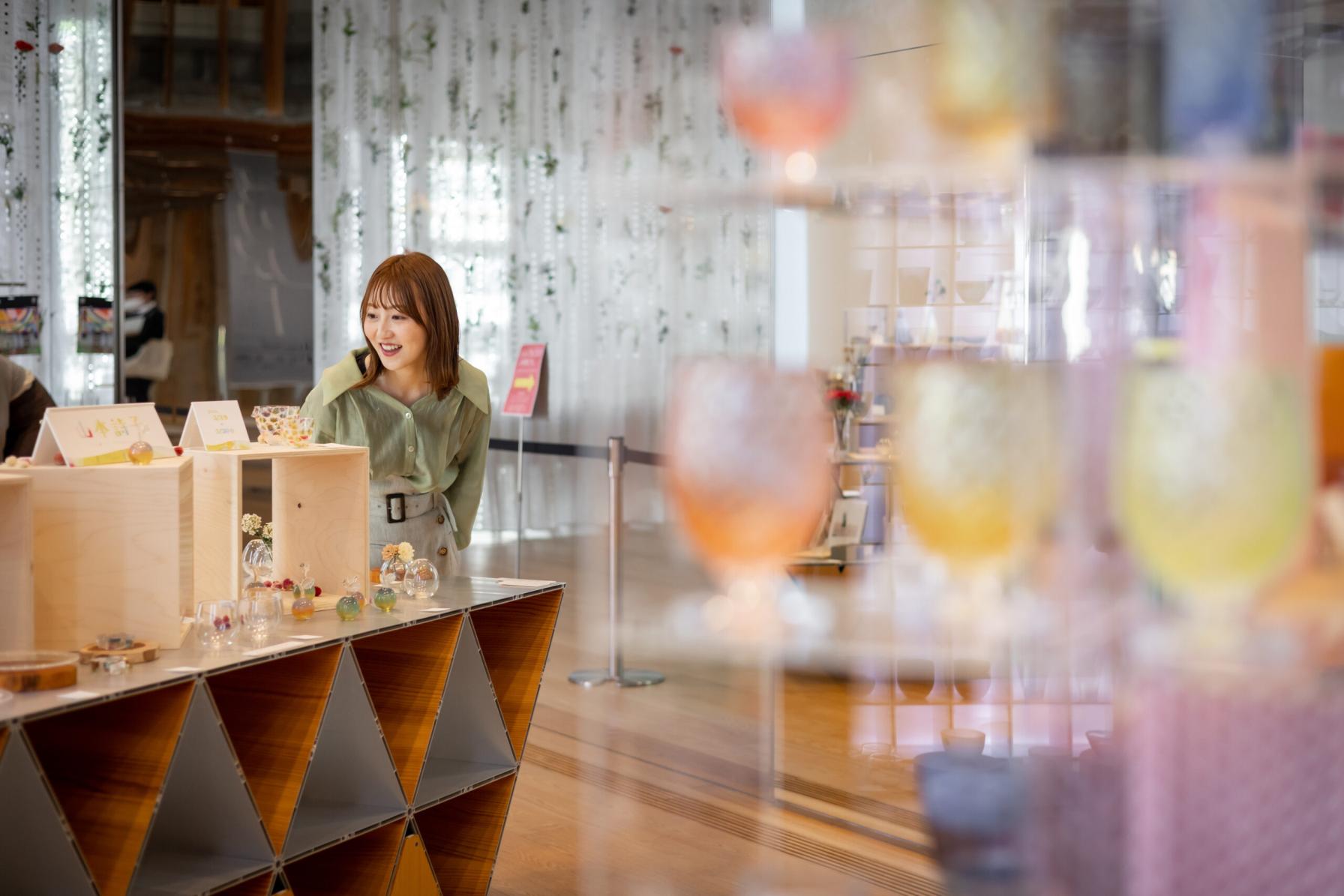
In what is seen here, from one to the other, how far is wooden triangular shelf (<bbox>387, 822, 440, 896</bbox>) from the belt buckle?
0.88 metres

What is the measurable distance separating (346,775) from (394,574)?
0.43 metres

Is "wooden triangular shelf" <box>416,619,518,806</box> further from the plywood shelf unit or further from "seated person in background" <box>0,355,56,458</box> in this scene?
"seated person in background" <box>0,355,56,458</box>

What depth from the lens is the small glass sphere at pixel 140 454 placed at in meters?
2.22

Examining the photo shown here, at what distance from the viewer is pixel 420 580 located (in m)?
2.71

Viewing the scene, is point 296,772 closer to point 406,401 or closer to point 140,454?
point 140,454

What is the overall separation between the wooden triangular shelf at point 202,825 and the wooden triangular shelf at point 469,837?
2.09 feet

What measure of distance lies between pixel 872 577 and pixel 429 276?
2.32 m

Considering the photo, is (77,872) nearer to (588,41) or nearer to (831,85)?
(831,85)

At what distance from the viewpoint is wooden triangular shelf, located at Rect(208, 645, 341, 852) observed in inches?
90.6

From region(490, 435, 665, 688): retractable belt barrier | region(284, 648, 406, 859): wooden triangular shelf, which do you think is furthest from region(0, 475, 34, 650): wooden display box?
region(490, 435, 665, 688): retractable belt barrier

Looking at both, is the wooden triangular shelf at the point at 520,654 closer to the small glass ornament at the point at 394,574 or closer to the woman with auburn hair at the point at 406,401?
the small glass ornament at the point at 394,574

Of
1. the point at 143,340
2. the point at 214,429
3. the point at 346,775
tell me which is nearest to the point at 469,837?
the point at 346,775

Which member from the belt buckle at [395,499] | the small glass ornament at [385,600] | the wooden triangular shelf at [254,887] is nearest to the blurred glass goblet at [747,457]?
the wooden triangular shelf at [254,887]

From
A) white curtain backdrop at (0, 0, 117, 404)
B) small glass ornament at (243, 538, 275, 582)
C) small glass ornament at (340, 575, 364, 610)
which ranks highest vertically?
white curtain backdrop at (0, 0, 117, 404)
